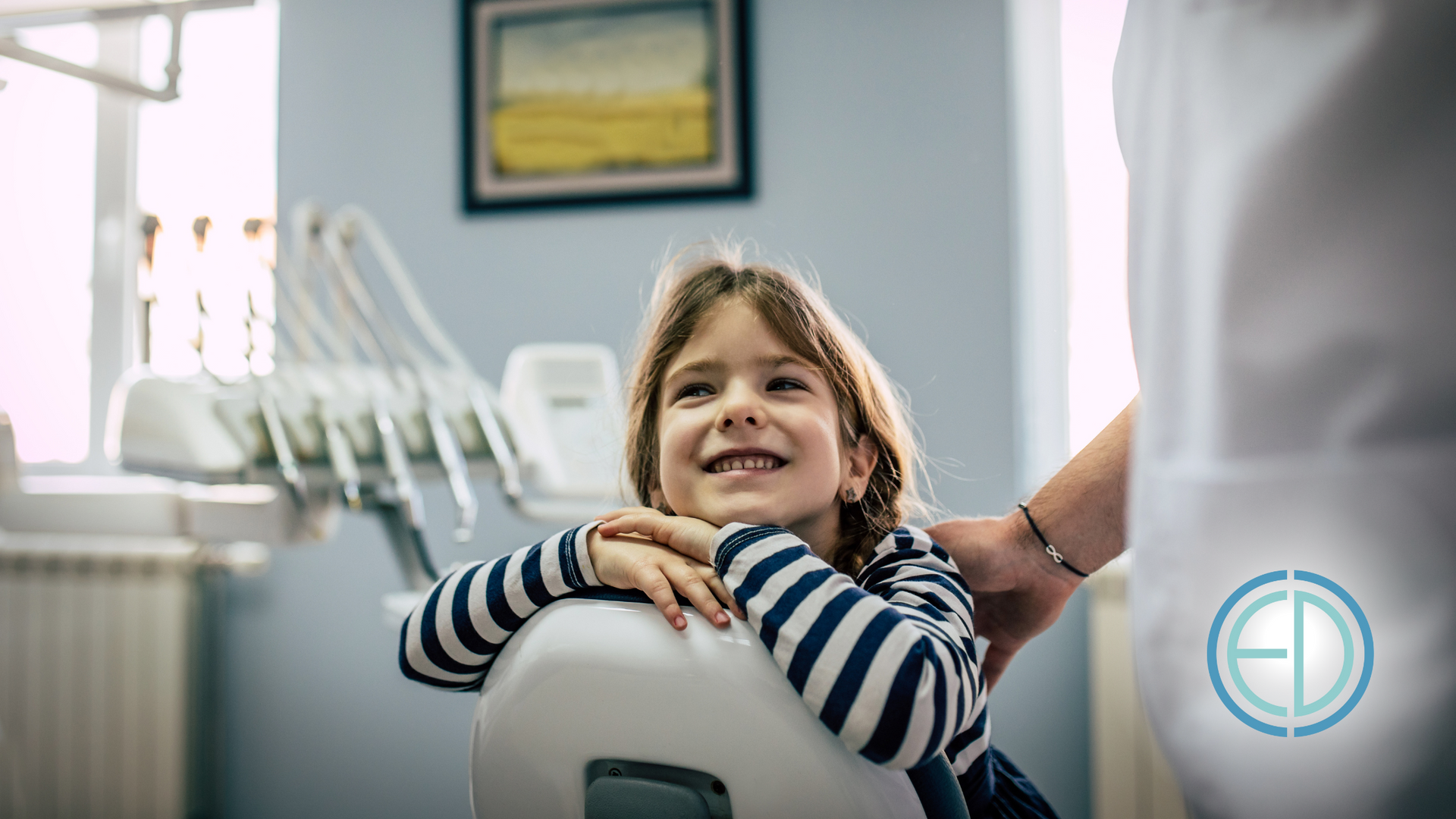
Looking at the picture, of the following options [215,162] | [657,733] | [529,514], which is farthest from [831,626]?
[215,162]

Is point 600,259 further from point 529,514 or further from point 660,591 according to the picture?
point 660,591

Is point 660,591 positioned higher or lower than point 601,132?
lower

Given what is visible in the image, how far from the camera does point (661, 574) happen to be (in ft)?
1.95

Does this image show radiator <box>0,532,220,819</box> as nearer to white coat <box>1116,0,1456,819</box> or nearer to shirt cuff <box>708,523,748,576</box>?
shirt cuff <box>708,523,748,576</box>

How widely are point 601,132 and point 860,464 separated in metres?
1.36

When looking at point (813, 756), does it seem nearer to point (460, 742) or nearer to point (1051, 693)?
point (1051, 693)

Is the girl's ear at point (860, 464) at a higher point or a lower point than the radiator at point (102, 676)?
higher

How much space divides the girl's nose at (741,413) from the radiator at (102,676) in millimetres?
1760

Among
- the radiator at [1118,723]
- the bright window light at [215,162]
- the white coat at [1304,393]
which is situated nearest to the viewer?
the white coat at [1304,393]

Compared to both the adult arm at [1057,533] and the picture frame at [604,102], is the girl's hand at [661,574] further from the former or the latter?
the picture frame at [604,102]

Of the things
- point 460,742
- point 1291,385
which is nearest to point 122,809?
point 460,742

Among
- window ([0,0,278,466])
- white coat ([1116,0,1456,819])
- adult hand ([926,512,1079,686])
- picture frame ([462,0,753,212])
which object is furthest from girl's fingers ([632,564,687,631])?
window ([0,0,278,466])

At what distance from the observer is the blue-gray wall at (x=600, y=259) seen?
1829mm

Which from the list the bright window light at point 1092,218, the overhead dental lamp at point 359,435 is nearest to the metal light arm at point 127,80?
the overhead dental lamp at point 359,435
